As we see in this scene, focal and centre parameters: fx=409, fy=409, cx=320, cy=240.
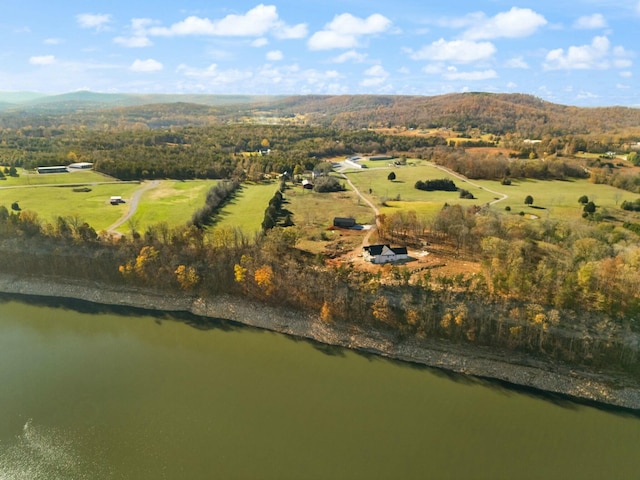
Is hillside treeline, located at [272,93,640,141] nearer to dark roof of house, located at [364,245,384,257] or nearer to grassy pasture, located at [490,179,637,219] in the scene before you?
grassy pasture, located at [490,179,637,219]

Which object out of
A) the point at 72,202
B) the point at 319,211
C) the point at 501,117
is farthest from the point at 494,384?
the point at 501,117

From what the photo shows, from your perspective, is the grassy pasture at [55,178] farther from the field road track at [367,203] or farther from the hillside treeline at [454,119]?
the hillside treeline at [454,119]

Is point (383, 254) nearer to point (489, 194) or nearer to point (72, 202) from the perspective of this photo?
point (489, 194)

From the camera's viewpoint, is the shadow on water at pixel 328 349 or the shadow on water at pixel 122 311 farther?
the shadow on water at pixel 122 311

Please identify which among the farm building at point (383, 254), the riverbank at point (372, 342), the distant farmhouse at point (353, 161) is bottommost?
the riverbank at point (372, 342)

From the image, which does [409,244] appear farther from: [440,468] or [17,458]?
[17,458]

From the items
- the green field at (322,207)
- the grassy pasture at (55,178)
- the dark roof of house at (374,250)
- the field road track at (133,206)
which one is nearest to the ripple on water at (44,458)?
the dark roof of house at (374,250)
